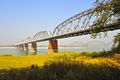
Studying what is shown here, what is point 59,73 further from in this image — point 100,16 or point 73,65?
point 100,16

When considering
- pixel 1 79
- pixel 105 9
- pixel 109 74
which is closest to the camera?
pixel 1 79

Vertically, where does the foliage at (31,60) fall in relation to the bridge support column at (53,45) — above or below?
below

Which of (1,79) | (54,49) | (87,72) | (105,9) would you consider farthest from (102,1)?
(54,49)

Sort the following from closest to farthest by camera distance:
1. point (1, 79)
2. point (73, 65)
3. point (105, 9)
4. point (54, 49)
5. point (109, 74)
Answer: point (1, 79) < point (109, 74) < point (73, 65) < point (105, 9) < point (54, 49)

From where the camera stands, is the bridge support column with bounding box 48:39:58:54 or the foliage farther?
the bridge support column with bounding box 48:39:58:54

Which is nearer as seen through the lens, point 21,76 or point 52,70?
point 21,76

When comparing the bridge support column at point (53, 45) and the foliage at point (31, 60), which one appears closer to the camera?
the foliage at point (31, 60)

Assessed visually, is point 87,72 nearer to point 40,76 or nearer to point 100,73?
point 100,73

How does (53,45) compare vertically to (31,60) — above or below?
above

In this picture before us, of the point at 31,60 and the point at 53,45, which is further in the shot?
the point at 53,45

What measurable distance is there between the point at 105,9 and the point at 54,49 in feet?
346

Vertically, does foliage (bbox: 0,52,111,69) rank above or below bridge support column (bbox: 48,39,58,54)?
below

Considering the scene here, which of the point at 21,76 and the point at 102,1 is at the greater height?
the point at 102,1

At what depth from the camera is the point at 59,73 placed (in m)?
13.3
